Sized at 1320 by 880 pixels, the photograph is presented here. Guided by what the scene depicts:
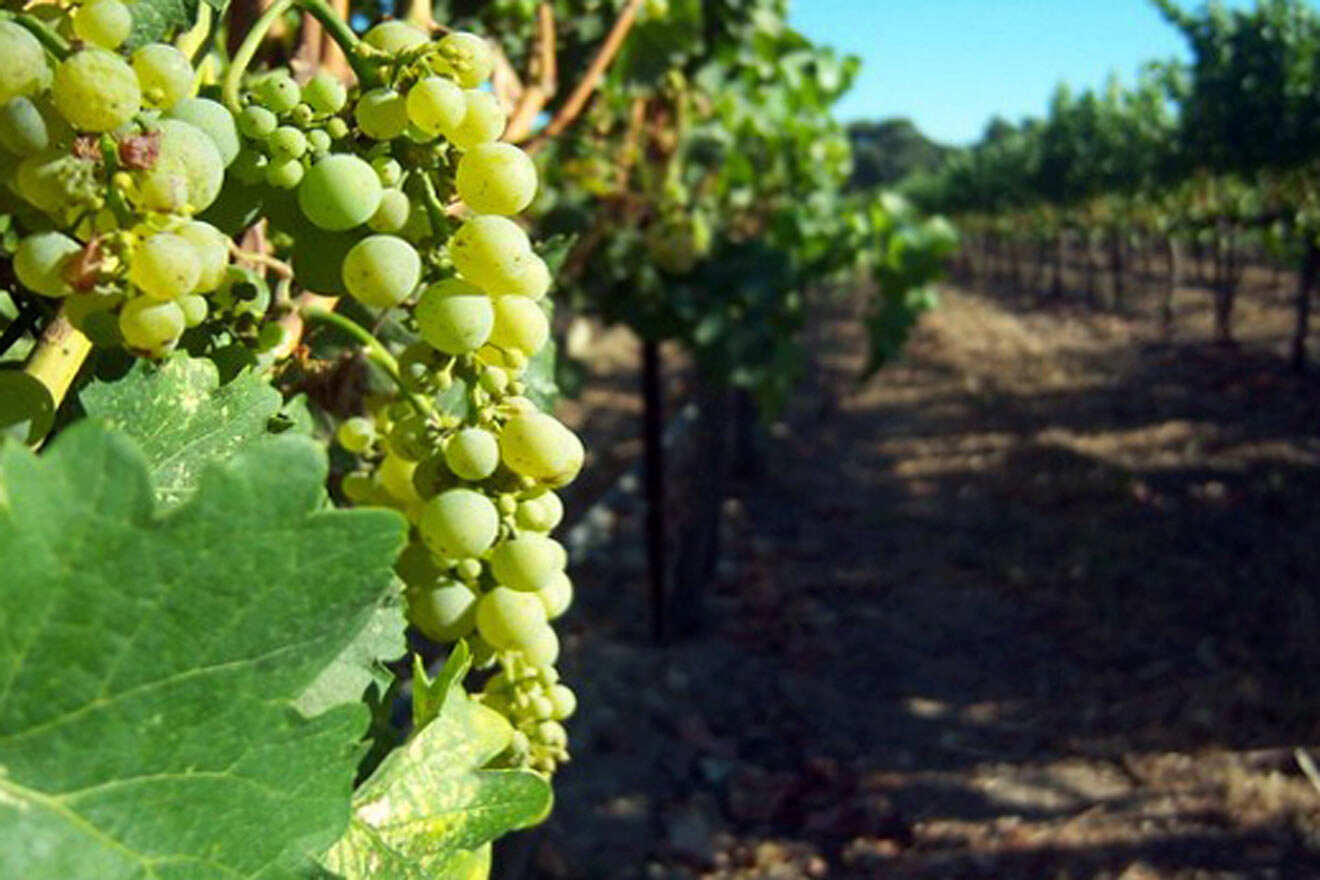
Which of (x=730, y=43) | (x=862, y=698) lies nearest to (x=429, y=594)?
(x=730, y=43)

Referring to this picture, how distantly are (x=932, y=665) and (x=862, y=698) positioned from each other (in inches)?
20.3

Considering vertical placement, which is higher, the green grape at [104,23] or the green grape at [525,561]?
the green grape at [104,23]

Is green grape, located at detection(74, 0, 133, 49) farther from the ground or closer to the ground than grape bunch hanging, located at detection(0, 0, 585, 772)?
farther from the ground

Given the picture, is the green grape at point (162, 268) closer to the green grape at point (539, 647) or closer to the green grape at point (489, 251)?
the green grape at point (489, 251)

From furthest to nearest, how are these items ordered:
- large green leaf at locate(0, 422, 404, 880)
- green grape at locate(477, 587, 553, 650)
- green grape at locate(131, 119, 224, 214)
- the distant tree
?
1. the distant tree
2. green grape at locate(477, 587, 553, 650)
3. green grape at locate(131, 119, 224, 214)
4. large green leaf at locate(0, 422, 404, 880)

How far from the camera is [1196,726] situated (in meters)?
5.12

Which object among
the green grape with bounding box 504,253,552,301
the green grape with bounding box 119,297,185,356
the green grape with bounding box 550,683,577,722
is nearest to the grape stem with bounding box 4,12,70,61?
the green grape with bounding box 119,297,185,356

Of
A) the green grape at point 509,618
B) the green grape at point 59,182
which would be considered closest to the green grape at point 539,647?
the green grape at point 509,618

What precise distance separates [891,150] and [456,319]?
2548 inches

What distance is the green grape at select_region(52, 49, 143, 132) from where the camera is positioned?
0.52 m

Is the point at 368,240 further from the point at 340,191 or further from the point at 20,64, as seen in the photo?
the point at 20,64

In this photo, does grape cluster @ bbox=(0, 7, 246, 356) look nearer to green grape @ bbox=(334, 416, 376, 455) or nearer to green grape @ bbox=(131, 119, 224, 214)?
green grape @ bbox=(131, 119, 224, 214)

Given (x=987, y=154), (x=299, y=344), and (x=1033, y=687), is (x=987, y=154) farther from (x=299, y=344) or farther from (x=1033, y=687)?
(x=299, y=344)

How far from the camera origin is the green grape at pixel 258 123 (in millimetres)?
653
